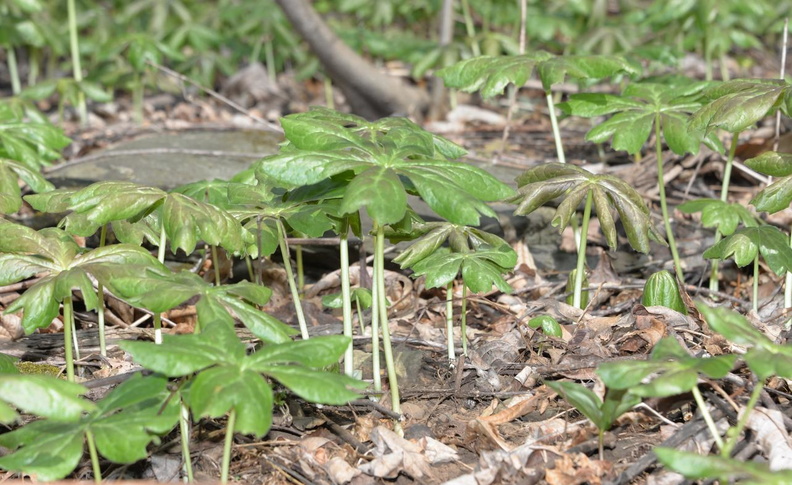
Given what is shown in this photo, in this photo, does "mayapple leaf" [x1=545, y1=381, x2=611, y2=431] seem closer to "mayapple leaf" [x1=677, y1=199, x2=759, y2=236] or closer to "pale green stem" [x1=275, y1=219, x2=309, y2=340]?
"pale green stem" [x1=275, y1=219, x2=309, y2=340]

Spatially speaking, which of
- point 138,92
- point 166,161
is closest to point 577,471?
point 166,161

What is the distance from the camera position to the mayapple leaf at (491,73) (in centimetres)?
225

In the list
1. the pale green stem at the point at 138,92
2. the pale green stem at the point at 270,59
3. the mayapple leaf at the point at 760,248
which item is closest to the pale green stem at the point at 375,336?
the mayapple leaf at the point at 760,248

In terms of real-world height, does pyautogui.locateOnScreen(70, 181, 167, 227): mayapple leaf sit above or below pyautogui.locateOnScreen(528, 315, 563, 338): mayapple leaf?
above

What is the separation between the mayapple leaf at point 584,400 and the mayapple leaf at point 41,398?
840 mm

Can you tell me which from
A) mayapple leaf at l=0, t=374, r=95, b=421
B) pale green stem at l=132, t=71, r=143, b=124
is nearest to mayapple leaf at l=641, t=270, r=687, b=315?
mayapple leaf at l=0, t=374, r=95, b=421

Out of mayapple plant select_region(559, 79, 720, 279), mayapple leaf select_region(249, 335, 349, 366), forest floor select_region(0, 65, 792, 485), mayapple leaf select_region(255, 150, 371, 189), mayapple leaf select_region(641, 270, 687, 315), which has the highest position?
mayapple leaf select_region(255, 150, 371, 189)

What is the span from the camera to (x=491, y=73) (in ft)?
7.52

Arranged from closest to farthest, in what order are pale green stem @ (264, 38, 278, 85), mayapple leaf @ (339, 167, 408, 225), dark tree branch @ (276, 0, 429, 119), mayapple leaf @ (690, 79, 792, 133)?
mayapple leaf @ (339, 167, 408, 225), mayapple leaf @ (690, 79, 792, 133), dark tree branch @ (276, 0, 429, 119), pale green stem @ (264, 38, 278, 85)

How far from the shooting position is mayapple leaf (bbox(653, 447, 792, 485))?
1.16m

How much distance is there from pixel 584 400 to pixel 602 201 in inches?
22.8

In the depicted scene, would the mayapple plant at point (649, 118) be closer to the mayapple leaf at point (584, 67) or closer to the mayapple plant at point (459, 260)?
the mayapple leaf at point (584, 67)

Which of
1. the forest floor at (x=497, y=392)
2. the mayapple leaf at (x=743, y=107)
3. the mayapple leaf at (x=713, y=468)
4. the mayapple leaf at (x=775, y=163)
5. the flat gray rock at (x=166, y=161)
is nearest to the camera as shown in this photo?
the mayapple leaf at (x=713, y=468)

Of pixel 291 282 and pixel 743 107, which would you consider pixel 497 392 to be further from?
pixel 743 107
